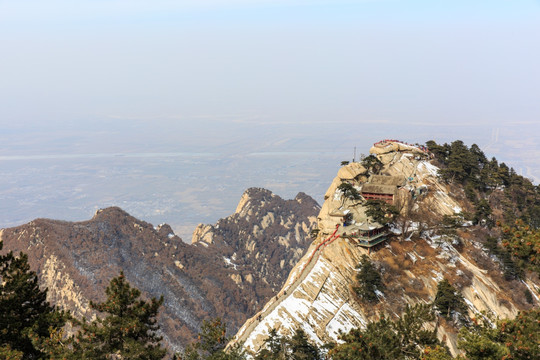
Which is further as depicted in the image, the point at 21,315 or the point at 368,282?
the point at 368,282

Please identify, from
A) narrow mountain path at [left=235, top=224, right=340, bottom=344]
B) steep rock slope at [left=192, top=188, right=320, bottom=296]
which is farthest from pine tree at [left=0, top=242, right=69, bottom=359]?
steep rock slope at [left=192, top=188, right=320, bottom=296]

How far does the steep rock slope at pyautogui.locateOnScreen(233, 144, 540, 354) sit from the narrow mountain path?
0.36ft

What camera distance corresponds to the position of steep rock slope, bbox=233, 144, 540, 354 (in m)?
44.1

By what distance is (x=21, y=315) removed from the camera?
22984 mm

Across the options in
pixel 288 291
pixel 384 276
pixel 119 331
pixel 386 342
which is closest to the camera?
pixel 119 331

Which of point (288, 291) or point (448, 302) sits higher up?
point (288, 291)

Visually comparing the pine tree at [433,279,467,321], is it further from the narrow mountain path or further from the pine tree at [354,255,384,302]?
the narrow mountain path

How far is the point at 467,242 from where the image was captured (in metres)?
66.1

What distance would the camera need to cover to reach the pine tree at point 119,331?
22.7 metres

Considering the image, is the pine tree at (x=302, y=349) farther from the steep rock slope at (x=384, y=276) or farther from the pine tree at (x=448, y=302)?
the pine tree at (x=448, y=302)

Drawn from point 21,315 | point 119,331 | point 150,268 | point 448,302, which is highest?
point 21,315

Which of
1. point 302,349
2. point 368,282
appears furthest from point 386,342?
point 368,282

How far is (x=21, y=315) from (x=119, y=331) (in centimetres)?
506

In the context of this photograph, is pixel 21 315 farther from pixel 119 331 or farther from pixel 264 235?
pixel 264 235
